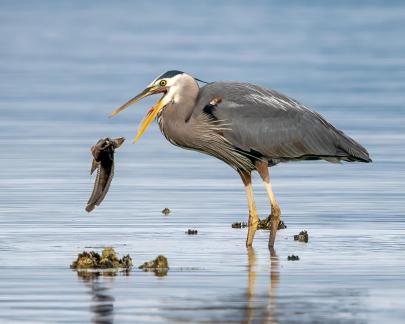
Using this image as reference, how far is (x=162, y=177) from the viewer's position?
74.5 ft

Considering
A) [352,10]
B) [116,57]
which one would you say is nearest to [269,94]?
[116,57]

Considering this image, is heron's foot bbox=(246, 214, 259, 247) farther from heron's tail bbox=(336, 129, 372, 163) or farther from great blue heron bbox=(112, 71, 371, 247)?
heron's tail bbox=(336, 129, 372, 163)

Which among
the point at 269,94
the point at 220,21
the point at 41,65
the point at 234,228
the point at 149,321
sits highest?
the point at 220,21

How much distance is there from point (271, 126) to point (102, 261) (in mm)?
3440

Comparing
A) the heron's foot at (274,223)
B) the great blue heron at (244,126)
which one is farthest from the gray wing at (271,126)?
the heron's foot at (274,223)

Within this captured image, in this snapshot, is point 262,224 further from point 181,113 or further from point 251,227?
point 181,113

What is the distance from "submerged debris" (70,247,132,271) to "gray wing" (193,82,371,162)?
294 cm

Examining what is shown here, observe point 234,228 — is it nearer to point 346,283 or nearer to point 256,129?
point 256,129

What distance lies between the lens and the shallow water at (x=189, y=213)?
13.2 metres

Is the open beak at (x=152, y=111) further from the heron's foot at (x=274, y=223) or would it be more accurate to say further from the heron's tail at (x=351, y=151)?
the heron's tail at (x=351, y=151)

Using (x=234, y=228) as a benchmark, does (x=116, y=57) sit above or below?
above

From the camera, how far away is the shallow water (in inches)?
519

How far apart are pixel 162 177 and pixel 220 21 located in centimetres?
6381

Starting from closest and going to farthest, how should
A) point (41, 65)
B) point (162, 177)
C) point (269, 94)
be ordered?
point (269, 94)
point (162, 177)
point (41, 65)
